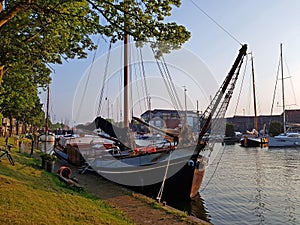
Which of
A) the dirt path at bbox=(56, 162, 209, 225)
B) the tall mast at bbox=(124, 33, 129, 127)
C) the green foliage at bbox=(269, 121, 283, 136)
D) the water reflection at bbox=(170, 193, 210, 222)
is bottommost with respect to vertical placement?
the water reflection at bbox=(170, 193, 210, 222)

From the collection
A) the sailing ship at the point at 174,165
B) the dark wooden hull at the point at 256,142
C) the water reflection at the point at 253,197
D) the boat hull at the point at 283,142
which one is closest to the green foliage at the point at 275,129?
the dark wooden hull at the point at 256,142

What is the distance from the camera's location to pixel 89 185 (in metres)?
14.0

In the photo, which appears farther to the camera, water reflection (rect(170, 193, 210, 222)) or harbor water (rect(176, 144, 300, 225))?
water reflection (rect(170, 193, 210, 222))

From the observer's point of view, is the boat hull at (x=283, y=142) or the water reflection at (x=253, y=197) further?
the boat hull at (x=283, y=142)

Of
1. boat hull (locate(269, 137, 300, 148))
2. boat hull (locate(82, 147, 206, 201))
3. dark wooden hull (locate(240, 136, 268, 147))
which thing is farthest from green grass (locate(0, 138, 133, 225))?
dark wooden hull (locate(240, 136, 268, 147))

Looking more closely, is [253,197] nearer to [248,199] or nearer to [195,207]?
[248,199]

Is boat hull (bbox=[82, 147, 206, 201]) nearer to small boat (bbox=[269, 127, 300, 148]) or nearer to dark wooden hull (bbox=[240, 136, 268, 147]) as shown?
small boat (bbox=[269, 127, 300, 148])

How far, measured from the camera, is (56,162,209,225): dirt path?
29.3 ft

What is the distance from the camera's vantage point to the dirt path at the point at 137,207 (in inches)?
351

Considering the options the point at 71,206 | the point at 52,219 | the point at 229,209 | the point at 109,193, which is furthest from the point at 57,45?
the point at 229,209

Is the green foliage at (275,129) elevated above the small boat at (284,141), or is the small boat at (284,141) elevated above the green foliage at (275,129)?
the green foliage at (275,129)

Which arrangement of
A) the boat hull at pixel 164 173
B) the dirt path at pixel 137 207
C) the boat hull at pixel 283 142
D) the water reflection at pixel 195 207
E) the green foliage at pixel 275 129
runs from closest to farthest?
1. the dirt path at pixel 137 207
2. the water reflection at pixel 195 207
3. the boat hull at pixel 164 173
4. the boat hull at pixel 283 142
5. the green foliage at pixel 275 129

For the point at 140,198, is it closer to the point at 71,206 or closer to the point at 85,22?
the point at 71,206

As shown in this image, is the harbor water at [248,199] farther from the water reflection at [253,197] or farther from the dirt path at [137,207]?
the dirt path at [137,207]
